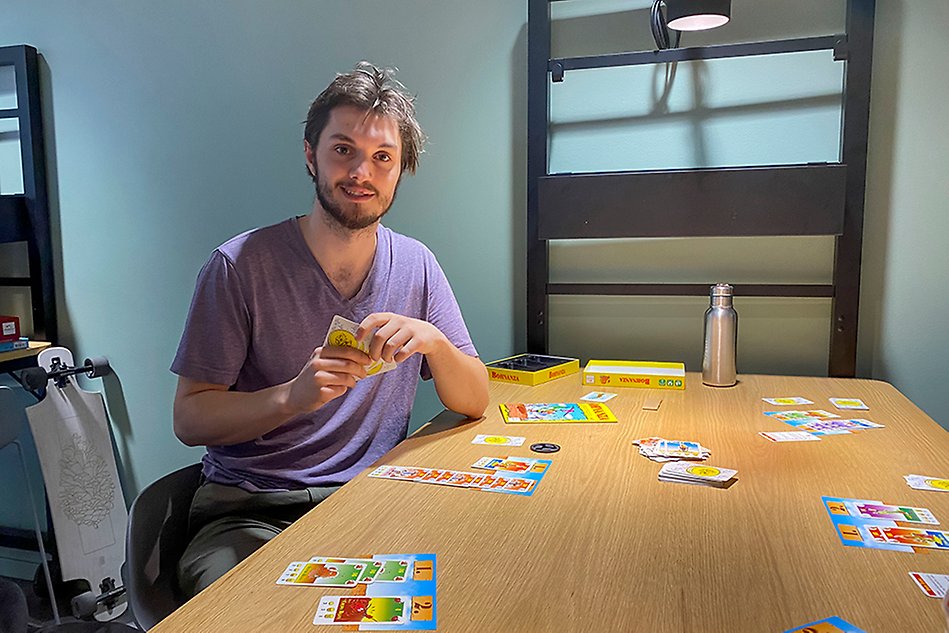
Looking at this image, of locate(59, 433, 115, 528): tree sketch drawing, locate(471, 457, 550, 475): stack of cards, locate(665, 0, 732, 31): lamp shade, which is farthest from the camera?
locate(59, 433, 115, 528): tree sketch drawing

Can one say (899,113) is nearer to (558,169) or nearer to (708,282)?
(708,282)

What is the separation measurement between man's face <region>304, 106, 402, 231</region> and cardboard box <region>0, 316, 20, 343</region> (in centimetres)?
144

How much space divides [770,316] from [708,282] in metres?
0.18

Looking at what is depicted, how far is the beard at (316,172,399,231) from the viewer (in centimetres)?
148

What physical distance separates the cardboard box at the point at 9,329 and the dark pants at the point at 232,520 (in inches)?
54.7

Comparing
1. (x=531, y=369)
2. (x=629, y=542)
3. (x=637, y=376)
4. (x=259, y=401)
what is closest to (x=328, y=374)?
(x=259, y=401)

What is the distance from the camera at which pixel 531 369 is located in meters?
1.78

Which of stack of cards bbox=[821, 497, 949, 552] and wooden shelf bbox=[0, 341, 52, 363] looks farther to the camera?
wooden shelf bbox=[0, 341, 52, 363]

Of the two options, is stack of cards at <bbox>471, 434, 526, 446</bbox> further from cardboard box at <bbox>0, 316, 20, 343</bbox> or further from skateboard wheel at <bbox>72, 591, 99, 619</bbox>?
cardboard box at <bbox>0, 316, 20, 343</bbox>

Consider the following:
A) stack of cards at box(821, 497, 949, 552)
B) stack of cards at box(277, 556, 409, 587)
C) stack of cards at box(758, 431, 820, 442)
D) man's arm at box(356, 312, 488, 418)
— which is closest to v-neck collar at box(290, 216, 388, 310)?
man's arm at box(356, 312, 488, 418)

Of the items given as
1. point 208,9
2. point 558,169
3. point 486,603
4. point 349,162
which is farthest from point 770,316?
point 208,9

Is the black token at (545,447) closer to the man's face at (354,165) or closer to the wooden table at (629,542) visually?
the wooden table at (629,542)

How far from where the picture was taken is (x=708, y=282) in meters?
1.94

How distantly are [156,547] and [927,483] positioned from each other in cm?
123
